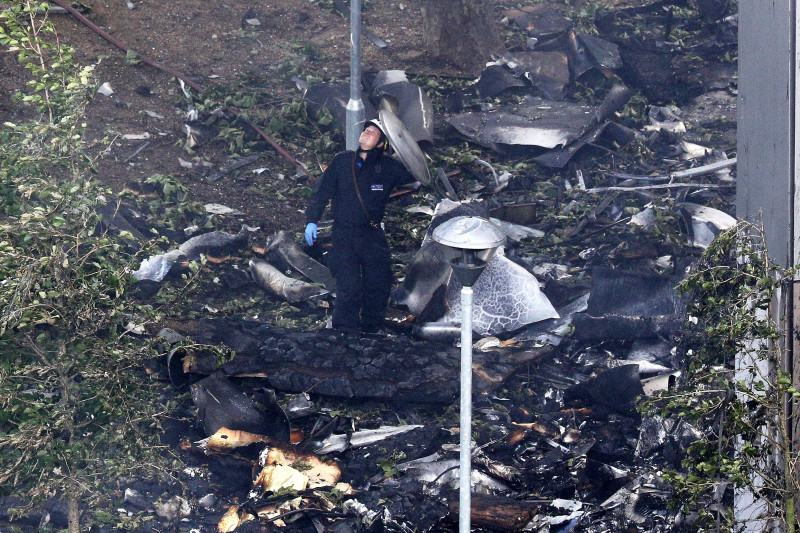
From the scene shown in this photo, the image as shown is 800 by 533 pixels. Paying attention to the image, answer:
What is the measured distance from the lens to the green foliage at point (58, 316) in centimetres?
421

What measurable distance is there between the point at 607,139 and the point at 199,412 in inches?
294

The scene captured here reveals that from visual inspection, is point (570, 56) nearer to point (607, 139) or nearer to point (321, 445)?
point (607, 139)

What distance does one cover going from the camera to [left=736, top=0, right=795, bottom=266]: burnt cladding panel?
452 cm

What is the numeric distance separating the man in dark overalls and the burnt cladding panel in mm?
3121

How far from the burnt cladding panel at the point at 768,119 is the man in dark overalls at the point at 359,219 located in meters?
3.12

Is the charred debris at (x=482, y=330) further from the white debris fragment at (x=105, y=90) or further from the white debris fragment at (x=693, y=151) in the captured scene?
the white debris fragment at (x=105, y=90)

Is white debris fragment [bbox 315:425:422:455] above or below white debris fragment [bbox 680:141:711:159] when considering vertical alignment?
below

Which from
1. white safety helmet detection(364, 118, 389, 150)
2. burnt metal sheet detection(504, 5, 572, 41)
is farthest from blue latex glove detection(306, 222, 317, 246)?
burnt metal sheet detection(504, 5, 572, 41)

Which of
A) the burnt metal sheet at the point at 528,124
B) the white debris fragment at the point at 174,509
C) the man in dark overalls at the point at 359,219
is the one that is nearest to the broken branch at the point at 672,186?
the burnt metal sheet at the point at 528,124

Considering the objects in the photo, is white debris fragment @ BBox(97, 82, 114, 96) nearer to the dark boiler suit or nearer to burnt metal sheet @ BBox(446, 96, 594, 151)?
burnt metal sheet @ BBox(446, 96, 594, 151)

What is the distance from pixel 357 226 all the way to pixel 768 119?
3.86 meters

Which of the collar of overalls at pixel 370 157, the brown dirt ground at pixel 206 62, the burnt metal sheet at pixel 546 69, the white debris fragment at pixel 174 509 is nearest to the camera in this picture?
the white debris fragment at pixel 174 509

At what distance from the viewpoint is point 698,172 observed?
10.3 metres

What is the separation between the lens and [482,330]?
7.98 m
